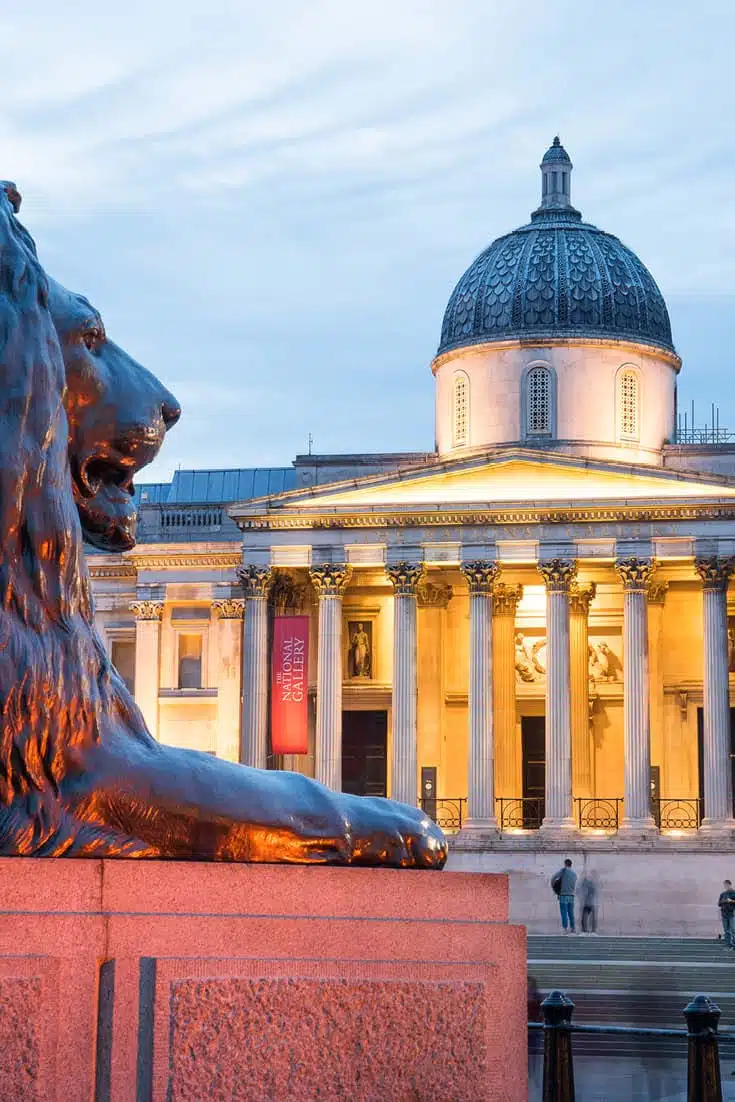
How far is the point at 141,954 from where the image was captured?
6.08m

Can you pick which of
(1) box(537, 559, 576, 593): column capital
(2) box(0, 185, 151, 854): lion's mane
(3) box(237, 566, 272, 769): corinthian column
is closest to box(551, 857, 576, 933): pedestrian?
(1) box(537, 559, 576, 593): column capital

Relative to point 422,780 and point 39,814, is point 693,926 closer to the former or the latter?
point 422,780

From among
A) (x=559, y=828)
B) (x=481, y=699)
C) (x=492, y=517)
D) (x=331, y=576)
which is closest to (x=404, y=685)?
(x=481, y=699)

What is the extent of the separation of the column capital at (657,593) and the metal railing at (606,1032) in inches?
1857

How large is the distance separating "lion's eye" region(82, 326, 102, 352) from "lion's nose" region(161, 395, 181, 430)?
29cm

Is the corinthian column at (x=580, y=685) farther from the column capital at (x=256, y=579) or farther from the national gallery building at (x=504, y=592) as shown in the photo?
the column capital at (x=256, y=579)

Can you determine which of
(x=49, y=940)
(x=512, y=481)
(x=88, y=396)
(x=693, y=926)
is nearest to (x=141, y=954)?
(x=49, y=940)

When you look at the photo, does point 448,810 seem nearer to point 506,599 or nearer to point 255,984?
point 506,599

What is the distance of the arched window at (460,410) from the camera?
6469cm

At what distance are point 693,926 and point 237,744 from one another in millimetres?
12965

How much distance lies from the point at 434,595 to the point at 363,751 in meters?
4.55

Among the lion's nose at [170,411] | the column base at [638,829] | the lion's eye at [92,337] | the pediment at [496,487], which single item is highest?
the pediment at [496,487]

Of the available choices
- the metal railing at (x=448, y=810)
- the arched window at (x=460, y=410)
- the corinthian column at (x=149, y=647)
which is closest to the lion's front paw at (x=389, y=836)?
the metal railing at (x=448, y=810)

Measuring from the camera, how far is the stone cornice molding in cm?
5897
